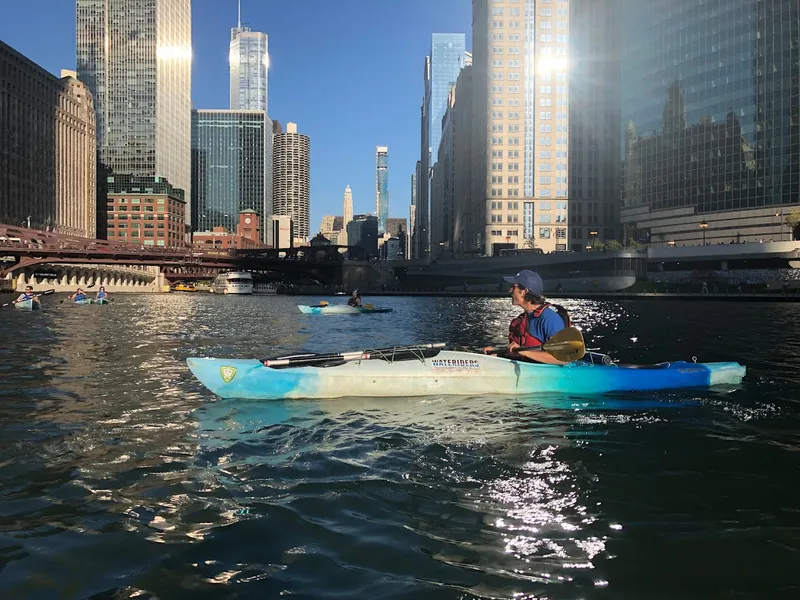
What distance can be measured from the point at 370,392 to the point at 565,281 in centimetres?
10892

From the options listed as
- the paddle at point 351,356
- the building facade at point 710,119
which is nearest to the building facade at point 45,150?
the building facade at point 710,119

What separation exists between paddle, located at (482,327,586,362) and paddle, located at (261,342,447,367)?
2.36 meters

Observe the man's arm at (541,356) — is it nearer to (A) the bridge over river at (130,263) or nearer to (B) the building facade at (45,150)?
(A) the bridge over river at (130,263)

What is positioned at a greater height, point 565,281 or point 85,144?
point 85,144

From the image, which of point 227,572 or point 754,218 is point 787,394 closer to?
point 227,572

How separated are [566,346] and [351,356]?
451cm

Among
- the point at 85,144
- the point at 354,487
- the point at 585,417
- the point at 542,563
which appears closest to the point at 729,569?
the point at 542,563

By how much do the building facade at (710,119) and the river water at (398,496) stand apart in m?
118

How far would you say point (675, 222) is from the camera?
13050cm

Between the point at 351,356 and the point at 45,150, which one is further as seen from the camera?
the point at 45,150

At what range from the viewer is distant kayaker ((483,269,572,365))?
12336 mm

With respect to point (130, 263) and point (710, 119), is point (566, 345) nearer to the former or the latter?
point (130, 263)

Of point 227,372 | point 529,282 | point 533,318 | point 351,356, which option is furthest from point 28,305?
point 529,282

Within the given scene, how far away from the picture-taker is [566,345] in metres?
12.6
